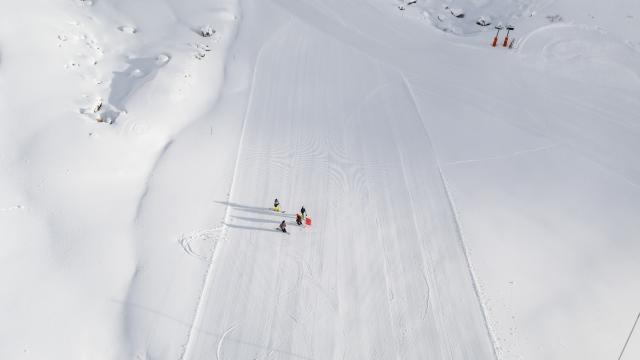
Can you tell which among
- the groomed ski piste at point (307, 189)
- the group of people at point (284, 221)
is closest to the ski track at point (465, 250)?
the groomed ski piste at point (307, 189)

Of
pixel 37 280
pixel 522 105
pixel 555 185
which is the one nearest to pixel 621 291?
pixel 555 185

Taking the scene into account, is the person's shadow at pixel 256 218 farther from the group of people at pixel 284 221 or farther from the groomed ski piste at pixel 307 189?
the group of people at pixel 284 221

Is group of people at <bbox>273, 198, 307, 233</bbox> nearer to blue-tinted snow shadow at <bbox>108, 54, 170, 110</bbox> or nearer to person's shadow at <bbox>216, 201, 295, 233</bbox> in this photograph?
person's shadow at <bbox>216, 201, 295, 233</bbox>

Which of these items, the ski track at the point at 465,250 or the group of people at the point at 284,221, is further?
the group of people at the point at 284,221

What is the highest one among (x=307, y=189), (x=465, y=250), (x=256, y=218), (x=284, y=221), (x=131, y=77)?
(x=131, y=77)

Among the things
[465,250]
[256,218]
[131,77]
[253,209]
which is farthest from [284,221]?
[131,77]

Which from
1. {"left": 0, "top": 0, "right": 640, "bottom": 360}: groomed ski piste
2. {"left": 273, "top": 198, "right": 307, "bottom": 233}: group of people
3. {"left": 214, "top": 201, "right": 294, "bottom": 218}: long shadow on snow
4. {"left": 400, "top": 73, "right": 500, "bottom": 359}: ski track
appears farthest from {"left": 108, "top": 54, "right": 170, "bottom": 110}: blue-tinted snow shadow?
{"left": 400, "top": 73, "right": 500, "bottom": 359}: ski track

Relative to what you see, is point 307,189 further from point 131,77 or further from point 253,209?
point 131,77

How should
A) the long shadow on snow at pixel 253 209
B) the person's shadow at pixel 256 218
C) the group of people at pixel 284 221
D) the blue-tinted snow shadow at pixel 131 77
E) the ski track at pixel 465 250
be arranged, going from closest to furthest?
the ski track at pixel 465 250 < the group of people at pixel 284 221 < the person's shadow at pixel 256 218 < the long shadow on snow at pixel 253 209 < the blue-tinted snow shadow at pixel 131 77
